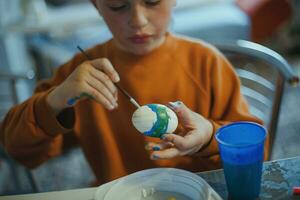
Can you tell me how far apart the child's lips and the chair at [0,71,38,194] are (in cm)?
46

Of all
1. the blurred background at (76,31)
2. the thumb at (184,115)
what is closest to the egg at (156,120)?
the thumb at (184,115)

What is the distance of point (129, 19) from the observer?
946mm

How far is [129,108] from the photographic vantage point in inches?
41.8

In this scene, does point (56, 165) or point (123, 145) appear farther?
point (56, 165)

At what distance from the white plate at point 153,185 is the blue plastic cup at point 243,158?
0.05m

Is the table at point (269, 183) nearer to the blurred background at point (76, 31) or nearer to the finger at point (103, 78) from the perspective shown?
the finger at point (103, 78)

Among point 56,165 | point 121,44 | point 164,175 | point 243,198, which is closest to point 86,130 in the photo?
point 121,44

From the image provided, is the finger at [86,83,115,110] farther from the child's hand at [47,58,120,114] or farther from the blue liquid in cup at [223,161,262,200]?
the blue liquid in cup at [223,161,262,200]

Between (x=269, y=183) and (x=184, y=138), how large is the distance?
0.56 feet

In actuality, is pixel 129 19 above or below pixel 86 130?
above

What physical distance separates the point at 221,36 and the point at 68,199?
170cm

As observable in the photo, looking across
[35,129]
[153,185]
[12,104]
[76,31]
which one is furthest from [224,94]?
[76,31]

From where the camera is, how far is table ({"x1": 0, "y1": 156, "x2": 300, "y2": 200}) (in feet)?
2.62

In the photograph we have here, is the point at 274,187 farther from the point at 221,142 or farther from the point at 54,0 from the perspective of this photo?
the point at 54,0
